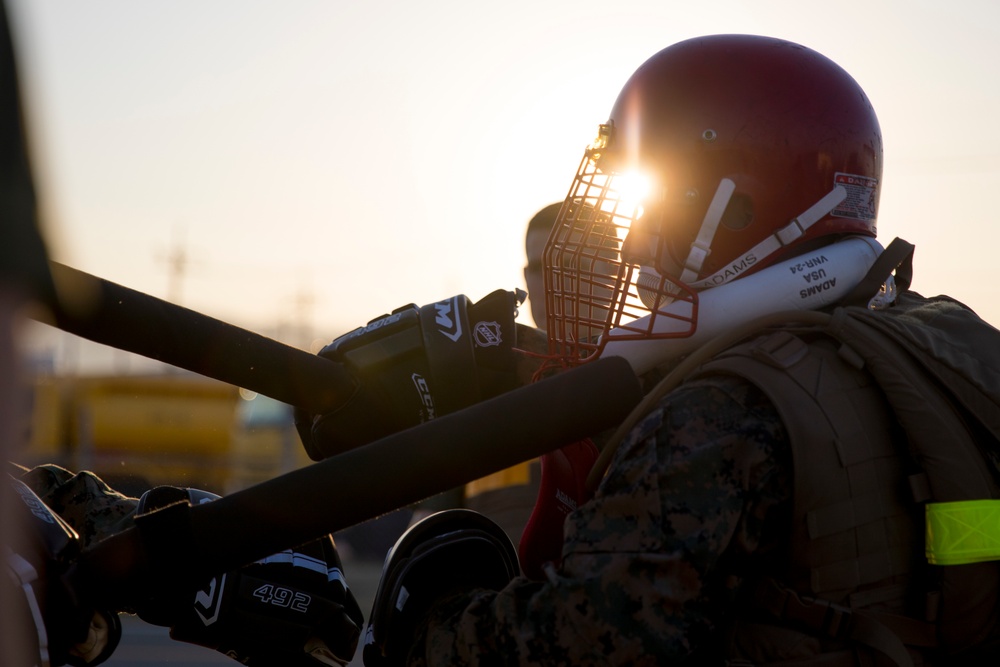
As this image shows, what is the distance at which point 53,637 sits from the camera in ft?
5.20

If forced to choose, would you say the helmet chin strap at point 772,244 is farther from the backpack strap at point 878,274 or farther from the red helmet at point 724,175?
the backpack strap at point 878,274

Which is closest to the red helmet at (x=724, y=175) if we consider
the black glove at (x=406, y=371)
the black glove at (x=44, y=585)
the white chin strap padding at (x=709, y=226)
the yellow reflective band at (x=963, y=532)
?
the white chin strap padding at (x=709, y=226)

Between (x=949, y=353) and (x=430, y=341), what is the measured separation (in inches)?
49.1

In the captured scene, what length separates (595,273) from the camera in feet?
8.02

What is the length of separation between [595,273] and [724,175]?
37 centimetres

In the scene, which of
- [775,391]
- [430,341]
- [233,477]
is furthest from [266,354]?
[233,477]

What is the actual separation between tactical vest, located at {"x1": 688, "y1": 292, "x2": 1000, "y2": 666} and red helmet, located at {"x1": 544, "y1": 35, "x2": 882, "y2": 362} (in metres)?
0.39

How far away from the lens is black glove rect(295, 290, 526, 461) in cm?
263

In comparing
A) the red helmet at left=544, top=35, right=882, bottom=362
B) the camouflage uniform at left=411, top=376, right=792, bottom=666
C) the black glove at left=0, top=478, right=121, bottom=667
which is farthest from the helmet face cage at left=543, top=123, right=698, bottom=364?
the black glove at left=0, top=478, right=121, bottom=667

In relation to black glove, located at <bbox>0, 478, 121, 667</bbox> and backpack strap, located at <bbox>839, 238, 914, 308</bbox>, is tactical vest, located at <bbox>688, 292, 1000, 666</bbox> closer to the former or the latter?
backpack strap, located at <bbox>839, 238, 914, 308</bbox>

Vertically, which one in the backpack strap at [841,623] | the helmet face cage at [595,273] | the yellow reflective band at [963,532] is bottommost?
the backpack strap at [841,623]

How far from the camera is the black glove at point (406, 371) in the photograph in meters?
2.63

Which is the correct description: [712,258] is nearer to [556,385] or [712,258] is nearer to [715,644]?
[556,385]

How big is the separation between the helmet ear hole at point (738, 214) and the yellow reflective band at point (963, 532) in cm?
76
